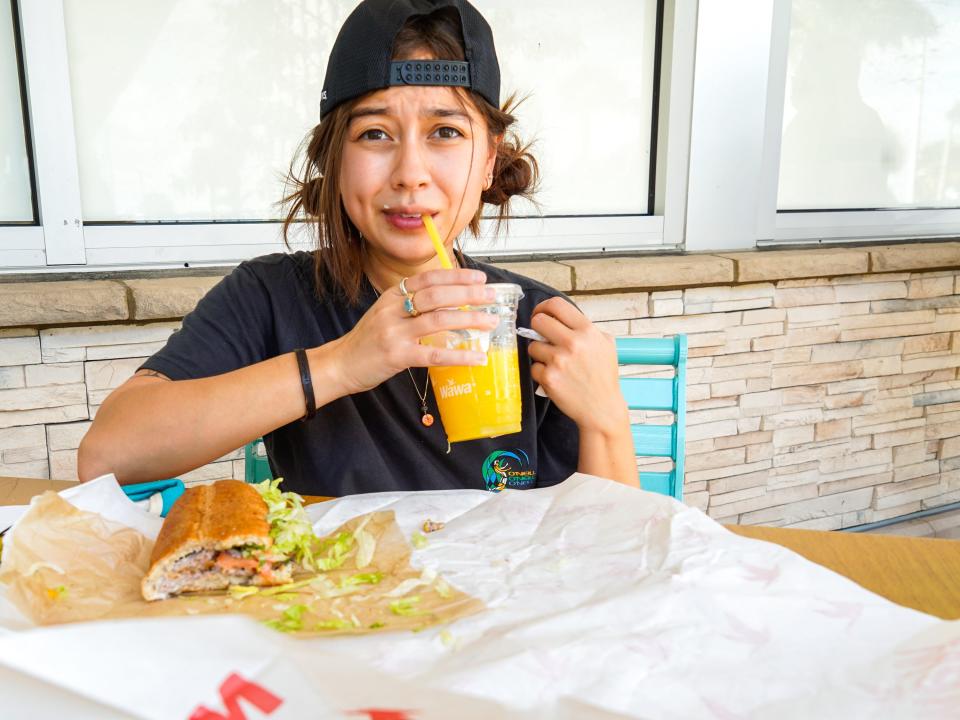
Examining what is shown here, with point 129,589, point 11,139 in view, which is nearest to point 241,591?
point 129,589

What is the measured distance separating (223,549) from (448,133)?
2.78 ft

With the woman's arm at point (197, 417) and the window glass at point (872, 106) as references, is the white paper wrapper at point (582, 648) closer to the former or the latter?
the woman's arm at point (197, 417)

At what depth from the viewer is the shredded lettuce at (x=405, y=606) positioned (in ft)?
3.18

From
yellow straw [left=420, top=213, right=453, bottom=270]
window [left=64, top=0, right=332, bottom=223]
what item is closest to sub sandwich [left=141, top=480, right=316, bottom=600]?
yellow straw [left=420, top=213, right=453, bottom=270]

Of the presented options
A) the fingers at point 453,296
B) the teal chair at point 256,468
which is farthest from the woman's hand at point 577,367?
the teal chair at point 256,468

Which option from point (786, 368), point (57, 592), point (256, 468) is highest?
point (57, 592)

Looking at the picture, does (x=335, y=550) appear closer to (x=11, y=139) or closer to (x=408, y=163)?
(x=408, y=163)

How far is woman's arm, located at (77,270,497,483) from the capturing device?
132cm

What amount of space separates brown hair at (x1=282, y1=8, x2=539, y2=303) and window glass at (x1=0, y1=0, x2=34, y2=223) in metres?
0.88

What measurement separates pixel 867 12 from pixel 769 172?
801 mm

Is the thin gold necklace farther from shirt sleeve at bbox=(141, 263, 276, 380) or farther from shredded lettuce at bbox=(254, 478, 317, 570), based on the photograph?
shredded lettuce at bbox=(254, 478, 317, 570)

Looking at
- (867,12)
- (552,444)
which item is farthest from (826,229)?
(552,444)

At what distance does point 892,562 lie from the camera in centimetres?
115

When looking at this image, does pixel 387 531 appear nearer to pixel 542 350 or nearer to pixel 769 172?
pixel 542 350
